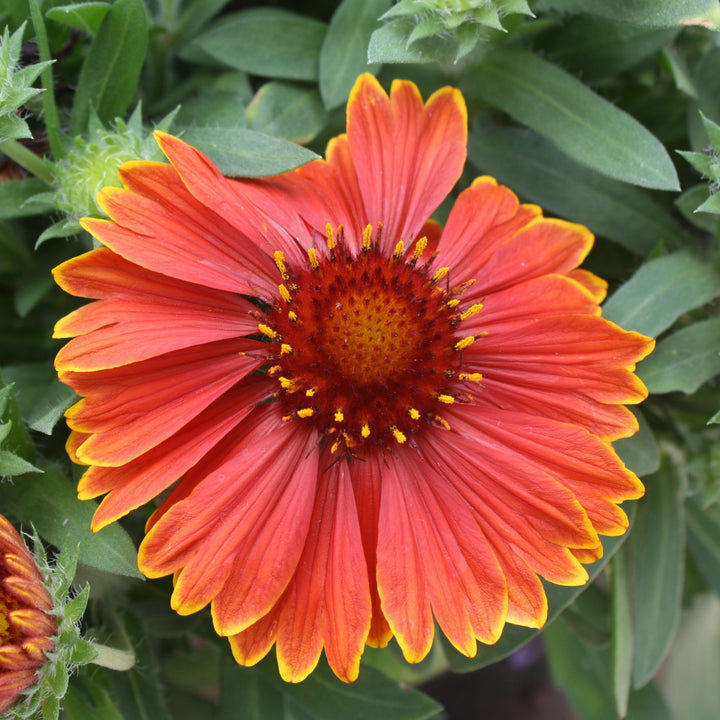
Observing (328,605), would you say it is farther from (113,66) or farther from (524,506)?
(113,66)

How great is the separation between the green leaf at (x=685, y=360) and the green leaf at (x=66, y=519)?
22.1 inches

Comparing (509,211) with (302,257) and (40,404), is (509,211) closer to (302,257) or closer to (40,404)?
(302,257)

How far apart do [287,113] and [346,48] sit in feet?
0.34

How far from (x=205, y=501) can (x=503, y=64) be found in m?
0.62

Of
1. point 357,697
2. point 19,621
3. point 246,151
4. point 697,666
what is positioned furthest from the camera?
point 697,666

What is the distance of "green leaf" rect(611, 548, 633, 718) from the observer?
94cm

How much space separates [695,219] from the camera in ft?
3.11

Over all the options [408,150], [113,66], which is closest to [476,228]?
[408,150]

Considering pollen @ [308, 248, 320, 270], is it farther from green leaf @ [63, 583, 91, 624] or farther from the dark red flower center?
green leaf @ [63, 583, 91, 624]

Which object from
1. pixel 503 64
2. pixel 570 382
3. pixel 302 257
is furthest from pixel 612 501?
pixel 503 64

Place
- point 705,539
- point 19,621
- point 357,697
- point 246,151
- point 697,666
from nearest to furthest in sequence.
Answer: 1. point 19,621
2. point 246,151
3. point 357,697
4. point 705,539
5. point 697,666

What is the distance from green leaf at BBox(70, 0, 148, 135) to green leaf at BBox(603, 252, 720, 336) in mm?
582

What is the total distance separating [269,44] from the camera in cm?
97

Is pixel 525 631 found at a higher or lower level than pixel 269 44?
lower
